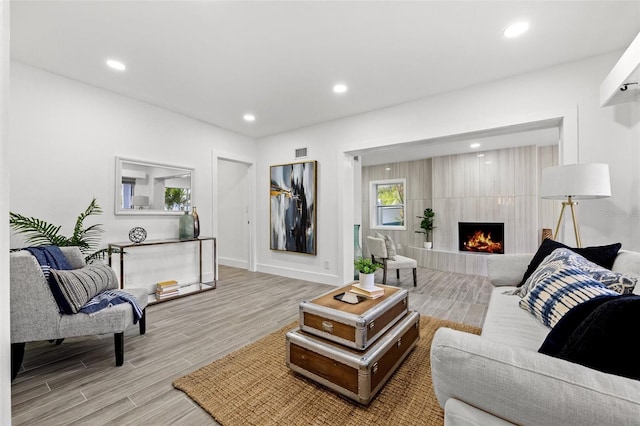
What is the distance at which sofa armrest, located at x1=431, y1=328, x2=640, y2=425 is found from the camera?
62 centimetres

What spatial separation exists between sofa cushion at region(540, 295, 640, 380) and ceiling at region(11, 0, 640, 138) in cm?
217

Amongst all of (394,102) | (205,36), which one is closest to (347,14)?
(205,36)

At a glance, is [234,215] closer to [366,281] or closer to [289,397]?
[366,281]

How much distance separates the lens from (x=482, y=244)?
5.91 metres

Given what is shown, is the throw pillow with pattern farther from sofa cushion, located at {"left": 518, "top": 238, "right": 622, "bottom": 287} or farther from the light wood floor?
the light wood floor

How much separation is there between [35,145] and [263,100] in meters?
2.49

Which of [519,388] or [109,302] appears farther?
[109,302]

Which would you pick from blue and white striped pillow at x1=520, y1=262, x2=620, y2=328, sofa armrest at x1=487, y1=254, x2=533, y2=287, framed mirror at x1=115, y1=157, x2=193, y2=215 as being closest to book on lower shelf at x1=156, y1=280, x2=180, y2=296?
framed mirror at x1=115, y1=157, x2=193, y2=215

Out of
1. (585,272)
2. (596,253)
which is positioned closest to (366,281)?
(585,272)

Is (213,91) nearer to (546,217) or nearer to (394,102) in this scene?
(394,102)

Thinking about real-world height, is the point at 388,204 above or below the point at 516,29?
below

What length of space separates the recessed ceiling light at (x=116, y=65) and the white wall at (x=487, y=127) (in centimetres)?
256

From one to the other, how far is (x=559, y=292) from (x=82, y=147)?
4576 millimetres

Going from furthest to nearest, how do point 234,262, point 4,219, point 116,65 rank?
point 234,262 < point 116,65 < point 4,219
